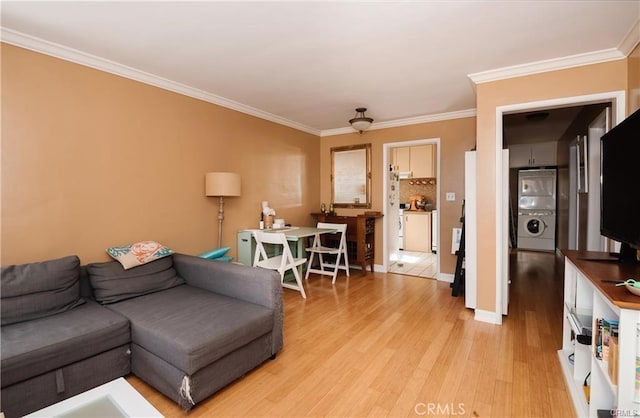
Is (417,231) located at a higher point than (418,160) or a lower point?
lower

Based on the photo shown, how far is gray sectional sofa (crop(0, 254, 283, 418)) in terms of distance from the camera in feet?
5.25

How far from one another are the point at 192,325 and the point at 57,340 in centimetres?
68

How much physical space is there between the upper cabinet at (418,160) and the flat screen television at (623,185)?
4.29 metres

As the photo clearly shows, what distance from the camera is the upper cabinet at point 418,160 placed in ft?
20.5

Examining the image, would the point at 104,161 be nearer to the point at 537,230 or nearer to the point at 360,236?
the point at 360,236

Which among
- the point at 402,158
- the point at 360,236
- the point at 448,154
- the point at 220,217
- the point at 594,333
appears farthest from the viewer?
the point at 402,158

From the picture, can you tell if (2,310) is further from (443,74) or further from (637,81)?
(637,81)

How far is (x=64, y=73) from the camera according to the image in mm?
2357

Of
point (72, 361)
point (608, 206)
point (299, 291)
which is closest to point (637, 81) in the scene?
point (608, 206)

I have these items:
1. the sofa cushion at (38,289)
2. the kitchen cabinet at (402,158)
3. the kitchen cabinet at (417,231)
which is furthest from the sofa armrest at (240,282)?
the kitchen cabinet at (402,158)

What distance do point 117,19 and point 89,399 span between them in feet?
7.19

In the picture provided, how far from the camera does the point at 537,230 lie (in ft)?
21.7

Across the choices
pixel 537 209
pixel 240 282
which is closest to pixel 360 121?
pixel 240 282

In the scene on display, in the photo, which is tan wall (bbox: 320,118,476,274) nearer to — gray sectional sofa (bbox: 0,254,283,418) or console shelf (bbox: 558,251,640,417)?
console shelf (bbox: 558,251,640,417)
